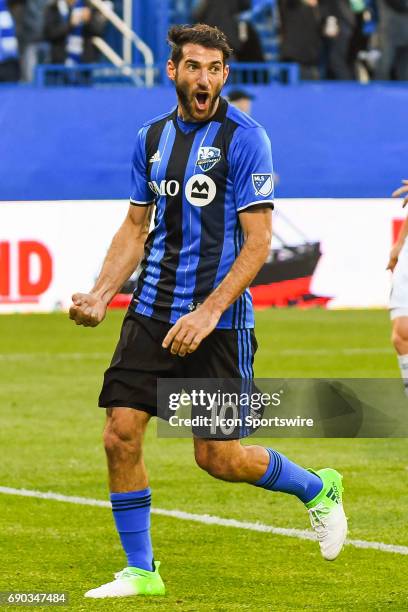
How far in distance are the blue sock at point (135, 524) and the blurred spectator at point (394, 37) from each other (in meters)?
15.9

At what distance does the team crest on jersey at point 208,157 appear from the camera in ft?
18.5

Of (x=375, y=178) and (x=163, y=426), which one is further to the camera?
(x=375, y=178)

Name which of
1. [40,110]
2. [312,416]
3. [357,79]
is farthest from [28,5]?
[312,416]

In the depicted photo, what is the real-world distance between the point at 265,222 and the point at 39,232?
39.2 feet

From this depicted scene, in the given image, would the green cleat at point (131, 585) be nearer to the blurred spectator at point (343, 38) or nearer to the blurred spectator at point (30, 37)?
the blurred spectator at point (30, 37)

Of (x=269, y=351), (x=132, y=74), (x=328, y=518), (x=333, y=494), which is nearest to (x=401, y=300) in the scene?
(x=333, y=494)

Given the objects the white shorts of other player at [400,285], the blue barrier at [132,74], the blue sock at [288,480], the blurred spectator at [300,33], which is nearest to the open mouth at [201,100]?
the blue sock at [288,480]

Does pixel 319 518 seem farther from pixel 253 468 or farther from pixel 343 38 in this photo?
pixel 343 38

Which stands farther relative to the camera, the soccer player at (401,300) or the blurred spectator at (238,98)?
the blurred spectator at (238,98)

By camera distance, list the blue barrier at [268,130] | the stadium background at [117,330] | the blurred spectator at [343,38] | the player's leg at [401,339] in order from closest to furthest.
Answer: the stadium background at [117,330] < the player's leg at [401,339] < the blue barrier at [268,130] < the blurred spectator at [343,38]

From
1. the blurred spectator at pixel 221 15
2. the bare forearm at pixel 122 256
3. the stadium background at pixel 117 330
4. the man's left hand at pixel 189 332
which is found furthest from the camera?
the blurred spectator at pixel 221 15

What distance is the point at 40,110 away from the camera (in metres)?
18.9

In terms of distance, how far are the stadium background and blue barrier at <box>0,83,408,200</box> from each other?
2 centimetres

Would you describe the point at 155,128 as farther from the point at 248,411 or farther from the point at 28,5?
the point at 28,5
